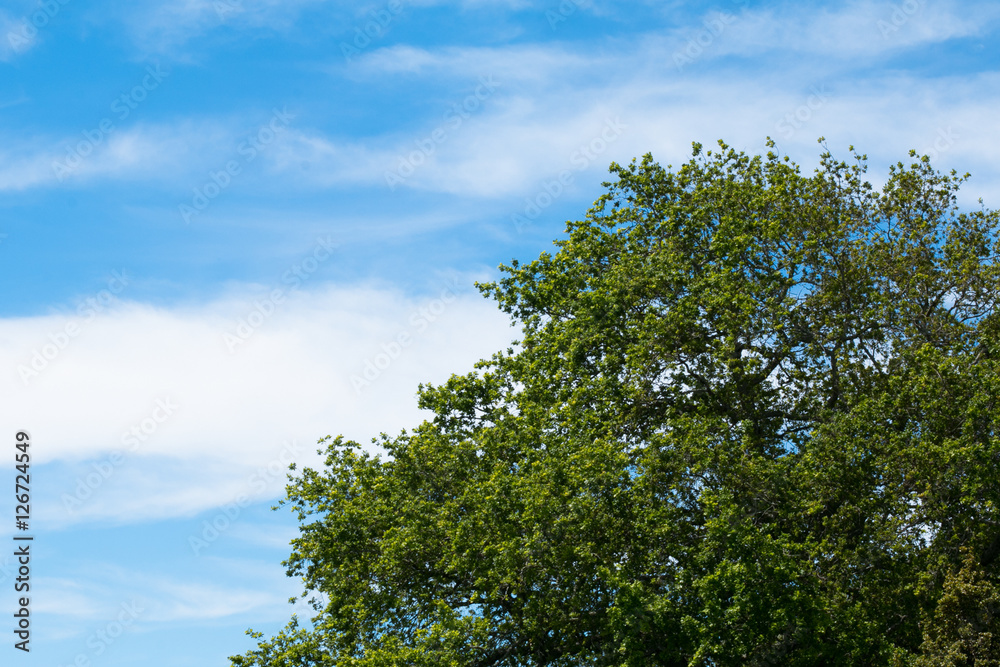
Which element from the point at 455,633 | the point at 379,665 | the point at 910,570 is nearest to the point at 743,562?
the point at 910,570

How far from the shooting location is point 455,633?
78.2 feet

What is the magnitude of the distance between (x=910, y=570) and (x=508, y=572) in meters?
9.84

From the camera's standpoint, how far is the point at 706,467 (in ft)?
81.5

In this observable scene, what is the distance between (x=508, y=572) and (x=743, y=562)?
549cm

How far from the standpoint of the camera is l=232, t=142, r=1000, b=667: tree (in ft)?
77.3

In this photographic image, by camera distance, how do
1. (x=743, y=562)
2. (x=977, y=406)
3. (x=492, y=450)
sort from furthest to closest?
(x=492, y=450) < (x=977, y=406) < (x=743, y=562)

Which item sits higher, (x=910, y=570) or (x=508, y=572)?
(x=508, y=572)

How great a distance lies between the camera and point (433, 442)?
29.5m

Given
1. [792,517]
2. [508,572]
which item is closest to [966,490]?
[792,517]

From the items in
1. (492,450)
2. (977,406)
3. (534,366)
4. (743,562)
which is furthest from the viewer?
(534,366)

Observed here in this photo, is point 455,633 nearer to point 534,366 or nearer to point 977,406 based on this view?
point 534,366

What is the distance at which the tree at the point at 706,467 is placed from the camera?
23.5 metres

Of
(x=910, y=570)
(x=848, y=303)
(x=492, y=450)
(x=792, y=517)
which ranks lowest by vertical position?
(x=910, y=570)

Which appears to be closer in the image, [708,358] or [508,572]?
[508,572]
